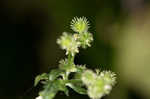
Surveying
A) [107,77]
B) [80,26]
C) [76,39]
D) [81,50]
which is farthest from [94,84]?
[81,50]

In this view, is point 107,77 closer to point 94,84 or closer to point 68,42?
point 94,84

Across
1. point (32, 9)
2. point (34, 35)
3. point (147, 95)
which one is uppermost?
point (32, 9)

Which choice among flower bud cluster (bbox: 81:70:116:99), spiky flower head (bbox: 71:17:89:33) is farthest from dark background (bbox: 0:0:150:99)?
flower bud cluster (bbox: 81:70:116:99)

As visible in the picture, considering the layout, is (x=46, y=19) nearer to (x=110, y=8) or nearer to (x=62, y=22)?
(x=62, y=22)

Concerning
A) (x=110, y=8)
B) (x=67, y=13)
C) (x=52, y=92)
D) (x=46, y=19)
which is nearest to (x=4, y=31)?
(x=46, y=19)

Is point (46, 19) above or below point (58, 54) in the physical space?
above

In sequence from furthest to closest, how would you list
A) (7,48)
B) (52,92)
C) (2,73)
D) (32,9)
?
(32,9), (7,48), (2,73), (52,92)

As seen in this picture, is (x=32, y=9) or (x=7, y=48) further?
(x=32, y=9)

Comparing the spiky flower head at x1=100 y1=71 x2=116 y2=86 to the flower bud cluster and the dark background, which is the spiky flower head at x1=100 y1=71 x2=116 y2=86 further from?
the dark background
